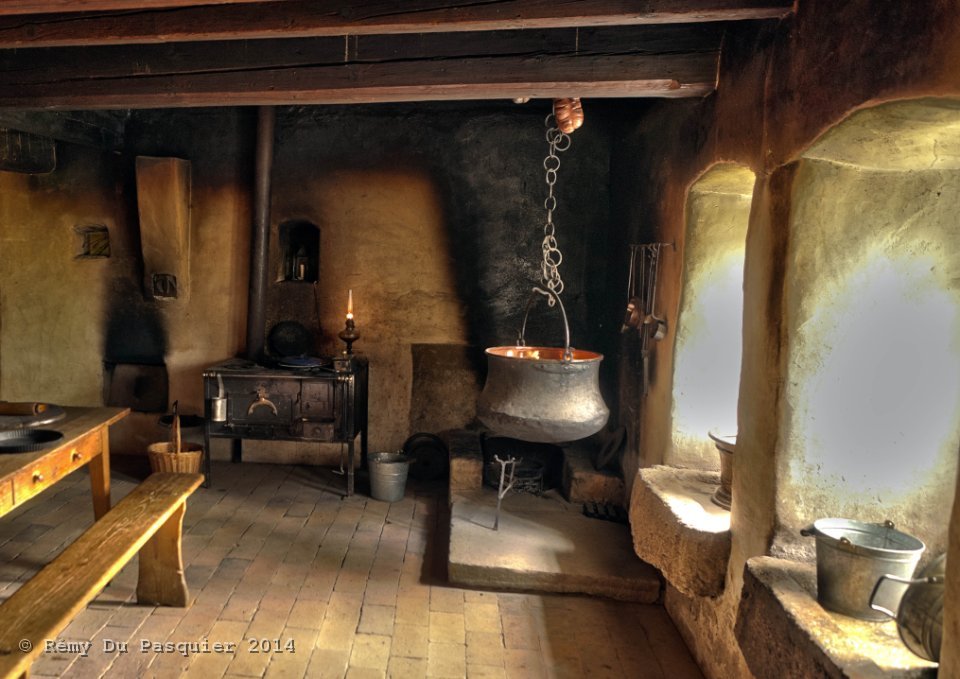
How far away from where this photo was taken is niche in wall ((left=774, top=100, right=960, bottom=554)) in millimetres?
2465

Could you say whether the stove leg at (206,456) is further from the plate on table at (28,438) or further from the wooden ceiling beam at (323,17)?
the wooden ceiling beam at (323,17)

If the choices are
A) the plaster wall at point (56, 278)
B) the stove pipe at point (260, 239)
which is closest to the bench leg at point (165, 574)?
the stove pipe at point (260, 239)

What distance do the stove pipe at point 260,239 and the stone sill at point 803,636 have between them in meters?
4.55

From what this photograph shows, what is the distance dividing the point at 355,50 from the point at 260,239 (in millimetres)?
2811

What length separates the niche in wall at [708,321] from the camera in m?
3.70

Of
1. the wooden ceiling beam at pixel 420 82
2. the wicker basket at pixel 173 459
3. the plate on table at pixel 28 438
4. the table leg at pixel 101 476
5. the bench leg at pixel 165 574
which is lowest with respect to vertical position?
the bench leg at pixel 165 574

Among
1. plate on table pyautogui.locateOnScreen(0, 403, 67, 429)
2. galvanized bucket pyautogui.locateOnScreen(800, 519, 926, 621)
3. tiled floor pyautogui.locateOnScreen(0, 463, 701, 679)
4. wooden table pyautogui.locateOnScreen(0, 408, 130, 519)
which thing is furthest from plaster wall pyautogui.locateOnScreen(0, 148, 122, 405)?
galvanized bucket pyautogui.locateOnScreen(800, 519, 926, 621)

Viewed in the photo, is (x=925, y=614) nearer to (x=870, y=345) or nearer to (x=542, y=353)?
(x=870, y=345)

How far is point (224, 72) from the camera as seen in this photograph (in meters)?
3.52

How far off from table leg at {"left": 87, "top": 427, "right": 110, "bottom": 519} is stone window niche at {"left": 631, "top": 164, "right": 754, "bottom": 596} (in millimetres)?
3197

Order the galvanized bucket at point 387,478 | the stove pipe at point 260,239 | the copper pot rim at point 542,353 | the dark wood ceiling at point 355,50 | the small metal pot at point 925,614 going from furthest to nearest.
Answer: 1. the stove pipe at point 260,239
2. the galvanized bucket at point 387,478
3. the copper pot rim at point 542,353
4. the dark wood ceiling at point 355,50
5. the small metal pot at point 925,614

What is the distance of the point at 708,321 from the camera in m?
3.79

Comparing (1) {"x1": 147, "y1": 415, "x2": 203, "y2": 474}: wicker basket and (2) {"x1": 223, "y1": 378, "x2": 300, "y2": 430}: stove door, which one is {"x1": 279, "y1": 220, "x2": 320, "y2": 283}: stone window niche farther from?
(1) {"x1": 147, "y1": 415, "x2": 203, "y2": 474}: wicker basket

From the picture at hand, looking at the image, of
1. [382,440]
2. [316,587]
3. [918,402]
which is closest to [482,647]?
[316,587]
